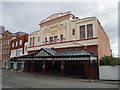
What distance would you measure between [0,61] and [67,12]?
106ft

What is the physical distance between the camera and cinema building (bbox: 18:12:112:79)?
20.2 m

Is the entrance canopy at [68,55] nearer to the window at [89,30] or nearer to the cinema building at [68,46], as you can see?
the cinema building at [68,46]

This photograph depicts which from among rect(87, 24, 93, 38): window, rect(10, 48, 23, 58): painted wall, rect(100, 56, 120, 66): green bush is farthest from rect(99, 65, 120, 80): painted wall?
rect(10, 48, 23, 58): painted wall

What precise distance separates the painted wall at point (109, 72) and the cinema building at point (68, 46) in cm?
93

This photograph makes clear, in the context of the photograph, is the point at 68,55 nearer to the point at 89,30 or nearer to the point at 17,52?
the point at 89,30

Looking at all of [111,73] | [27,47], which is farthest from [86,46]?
[27,47]

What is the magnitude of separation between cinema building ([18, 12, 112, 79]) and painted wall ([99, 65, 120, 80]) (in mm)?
933

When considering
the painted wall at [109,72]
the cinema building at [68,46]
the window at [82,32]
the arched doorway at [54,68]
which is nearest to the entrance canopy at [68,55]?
the cinema building at [68,46]

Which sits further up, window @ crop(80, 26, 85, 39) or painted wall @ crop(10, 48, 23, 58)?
window @ crop(80, 26, 85, 39)

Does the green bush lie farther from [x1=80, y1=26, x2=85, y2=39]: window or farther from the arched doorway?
the arched doorway

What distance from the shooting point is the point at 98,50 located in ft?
67.9

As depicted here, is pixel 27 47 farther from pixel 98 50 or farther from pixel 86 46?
pixel 98 50

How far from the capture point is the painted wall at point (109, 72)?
58.7ft

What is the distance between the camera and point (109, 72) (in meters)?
18.3
